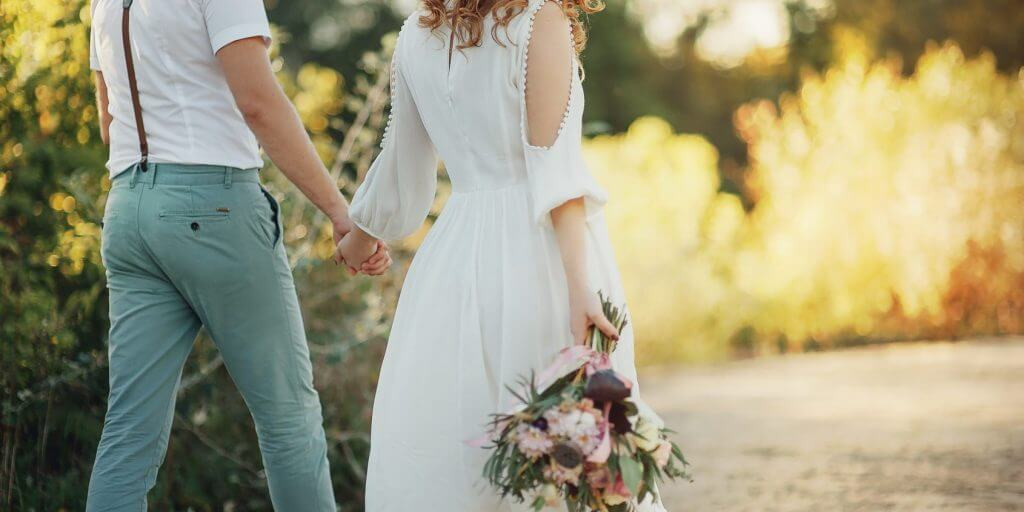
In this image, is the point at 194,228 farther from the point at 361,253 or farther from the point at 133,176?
the point at 361,253

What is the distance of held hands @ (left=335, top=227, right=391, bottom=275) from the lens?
8.70 feet

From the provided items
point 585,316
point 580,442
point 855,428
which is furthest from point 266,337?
point 855,428

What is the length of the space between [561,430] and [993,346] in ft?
18.6

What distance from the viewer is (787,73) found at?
17.9 metres

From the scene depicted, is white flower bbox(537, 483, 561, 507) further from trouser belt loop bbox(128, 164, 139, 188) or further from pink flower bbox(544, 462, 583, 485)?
trouser belt loop bbox(128, 164, 139, 188)

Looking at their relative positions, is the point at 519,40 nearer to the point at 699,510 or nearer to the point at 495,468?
the point at 495,468

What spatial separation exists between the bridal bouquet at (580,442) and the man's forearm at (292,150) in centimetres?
80

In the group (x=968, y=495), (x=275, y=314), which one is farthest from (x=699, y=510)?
(x=275, y=314)

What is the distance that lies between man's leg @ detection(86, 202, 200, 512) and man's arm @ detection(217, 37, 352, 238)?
340mm

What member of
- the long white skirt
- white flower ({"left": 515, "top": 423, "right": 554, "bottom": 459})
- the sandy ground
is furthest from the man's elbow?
the sandy ground

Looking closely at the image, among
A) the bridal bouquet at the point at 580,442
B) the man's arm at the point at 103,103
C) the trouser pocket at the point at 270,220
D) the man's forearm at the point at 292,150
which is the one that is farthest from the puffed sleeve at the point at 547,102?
the man's arm at the point at 103,103

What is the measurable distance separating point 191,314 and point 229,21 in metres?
0.67

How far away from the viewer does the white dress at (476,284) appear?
7.18 ft

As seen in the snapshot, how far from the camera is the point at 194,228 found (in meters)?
2.41
